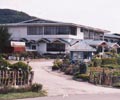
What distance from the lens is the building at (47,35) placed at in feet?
230

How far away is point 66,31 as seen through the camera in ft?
234

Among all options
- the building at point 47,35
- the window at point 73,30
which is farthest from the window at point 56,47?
the window at point 73,30

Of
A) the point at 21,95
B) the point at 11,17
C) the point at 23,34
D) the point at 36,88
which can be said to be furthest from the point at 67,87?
the point at 11,17

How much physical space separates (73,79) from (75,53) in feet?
38.5

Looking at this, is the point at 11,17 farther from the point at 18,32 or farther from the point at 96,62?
the point at 96,62

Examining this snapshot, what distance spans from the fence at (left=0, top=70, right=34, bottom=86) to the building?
4056 cm

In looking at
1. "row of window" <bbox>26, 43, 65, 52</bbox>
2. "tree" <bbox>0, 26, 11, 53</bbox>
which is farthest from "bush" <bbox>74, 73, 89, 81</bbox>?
"row of window" <bbox>26, 43, 65, 52</bbox>

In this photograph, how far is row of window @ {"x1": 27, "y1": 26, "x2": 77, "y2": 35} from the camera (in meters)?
71.3

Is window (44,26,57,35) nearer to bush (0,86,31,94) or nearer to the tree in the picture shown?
the tree

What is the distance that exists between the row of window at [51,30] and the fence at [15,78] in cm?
4337

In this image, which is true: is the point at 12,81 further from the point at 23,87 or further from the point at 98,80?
the point at 98,80

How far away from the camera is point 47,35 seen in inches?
2825

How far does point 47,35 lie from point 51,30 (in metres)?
1.04

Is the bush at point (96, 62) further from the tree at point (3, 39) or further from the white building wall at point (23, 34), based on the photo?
the white building wall at point (23, 34)
